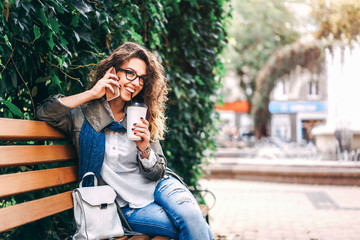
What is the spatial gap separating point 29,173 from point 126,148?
0.62m

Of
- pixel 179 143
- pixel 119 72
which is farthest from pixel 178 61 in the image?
pixel 119 72

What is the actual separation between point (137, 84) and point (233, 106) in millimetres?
25990

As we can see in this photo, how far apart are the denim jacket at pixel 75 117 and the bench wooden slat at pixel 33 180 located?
18cm

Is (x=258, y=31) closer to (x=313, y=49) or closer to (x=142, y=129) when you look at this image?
(x=313, y=49)

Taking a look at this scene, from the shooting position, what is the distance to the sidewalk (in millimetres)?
5039

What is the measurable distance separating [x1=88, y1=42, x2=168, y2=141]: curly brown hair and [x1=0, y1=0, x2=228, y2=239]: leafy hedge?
0.55ft

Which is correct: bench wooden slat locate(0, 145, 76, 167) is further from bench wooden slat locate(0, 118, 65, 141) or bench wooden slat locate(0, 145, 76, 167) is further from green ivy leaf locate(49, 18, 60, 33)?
green ivy leaf locate(49, 18, 60, 33)

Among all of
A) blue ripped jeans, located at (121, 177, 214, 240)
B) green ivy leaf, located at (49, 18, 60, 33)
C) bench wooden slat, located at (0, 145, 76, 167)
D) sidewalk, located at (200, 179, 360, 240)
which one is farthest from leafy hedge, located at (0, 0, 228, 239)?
sidewalk, located at (200, 179, 360, 240)

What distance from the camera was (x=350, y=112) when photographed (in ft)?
59.6

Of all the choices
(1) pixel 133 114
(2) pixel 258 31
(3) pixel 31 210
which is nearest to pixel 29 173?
(3) pixel 31 210

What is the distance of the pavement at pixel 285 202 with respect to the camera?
16.9ft

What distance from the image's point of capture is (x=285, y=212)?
20.9ft

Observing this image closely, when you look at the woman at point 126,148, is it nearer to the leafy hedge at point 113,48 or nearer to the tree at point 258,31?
the leafy hedge at point 113,48

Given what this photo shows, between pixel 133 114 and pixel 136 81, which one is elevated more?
pixel 136 81
